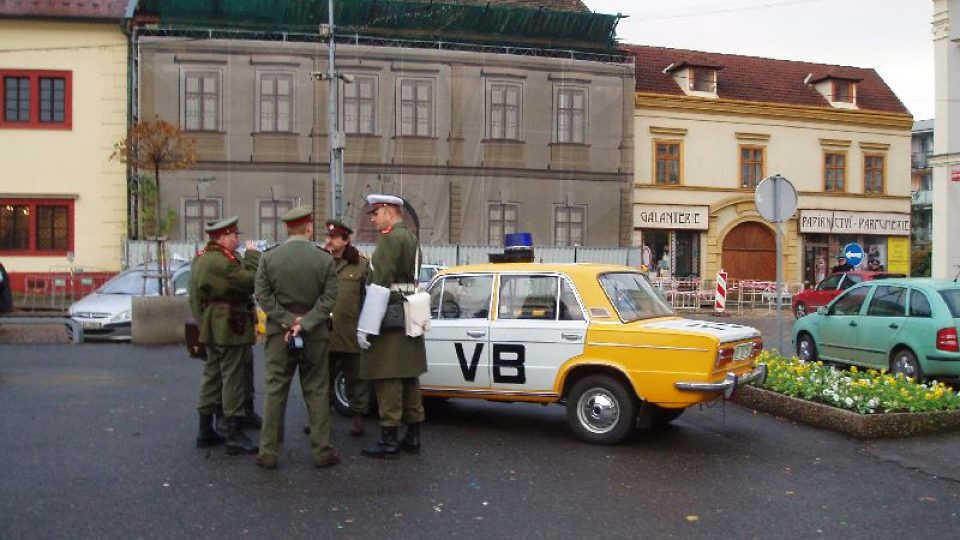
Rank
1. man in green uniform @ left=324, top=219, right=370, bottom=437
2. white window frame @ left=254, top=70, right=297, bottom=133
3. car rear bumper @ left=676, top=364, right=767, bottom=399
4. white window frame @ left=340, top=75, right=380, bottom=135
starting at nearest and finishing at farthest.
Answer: car rear bumper @ left=676, top=364, right=767, bottom=399, man in green uniform @ left=324, top=219, right=370, bottom=437, white window frame @ left=254, top=70, right=297, bottom=133, white window frame @ left=340, top=75, right=380, bottom=135

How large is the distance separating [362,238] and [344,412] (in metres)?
23.5

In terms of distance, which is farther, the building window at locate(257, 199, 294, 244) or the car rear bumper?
the building window at locate(257, 199, 294, 244)

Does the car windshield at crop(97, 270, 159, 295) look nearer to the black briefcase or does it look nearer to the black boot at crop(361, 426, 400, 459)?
the black briefcase

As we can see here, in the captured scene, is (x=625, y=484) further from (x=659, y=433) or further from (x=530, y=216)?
(x=530, y=216)

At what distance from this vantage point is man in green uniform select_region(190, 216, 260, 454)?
311 inches

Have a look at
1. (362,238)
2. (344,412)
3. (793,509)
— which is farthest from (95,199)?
(793,509)

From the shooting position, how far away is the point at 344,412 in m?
9.70

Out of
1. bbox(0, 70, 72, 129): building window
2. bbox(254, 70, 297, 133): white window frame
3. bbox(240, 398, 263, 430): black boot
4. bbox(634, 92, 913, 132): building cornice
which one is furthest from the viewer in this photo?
bbox(634, 92, 913, 132): building cornice

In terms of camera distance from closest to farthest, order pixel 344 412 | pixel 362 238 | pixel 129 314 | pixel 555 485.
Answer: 1. pixel 555 485
2. pixel 344 412
3. pixel 129 314
4. pixel 362 238

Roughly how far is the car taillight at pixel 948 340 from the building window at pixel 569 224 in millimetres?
22963

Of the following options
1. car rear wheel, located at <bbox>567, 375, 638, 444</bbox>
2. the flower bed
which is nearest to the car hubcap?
car rear wheel, located at <bbox>567, 375, 638, 444</bbox>

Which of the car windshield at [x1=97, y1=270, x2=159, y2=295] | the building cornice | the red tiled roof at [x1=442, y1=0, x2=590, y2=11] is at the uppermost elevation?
the red tiled roof at [x1=442, y1=0, x2=590, y2=11]

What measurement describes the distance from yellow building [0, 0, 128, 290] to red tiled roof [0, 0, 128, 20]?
31mm

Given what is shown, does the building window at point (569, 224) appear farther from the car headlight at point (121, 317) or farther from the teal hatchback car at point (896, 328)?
the teal hatchback car at point (896, 328)
